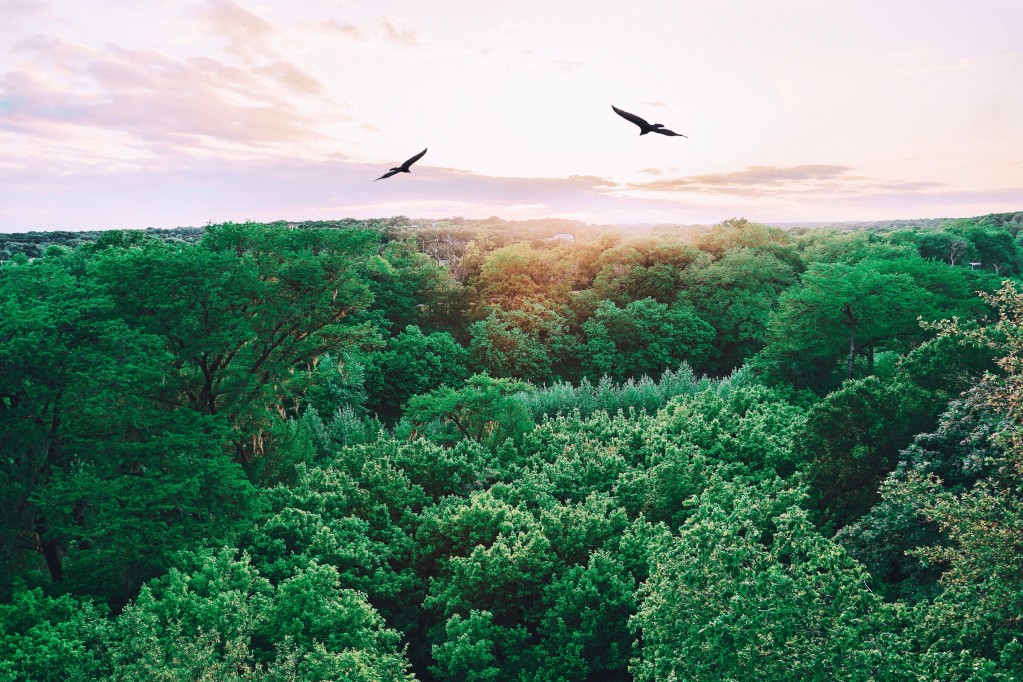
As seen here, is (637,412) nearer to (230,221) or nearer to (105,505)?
(230,221)

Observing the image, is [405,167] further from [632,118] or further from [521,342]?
[521,342]

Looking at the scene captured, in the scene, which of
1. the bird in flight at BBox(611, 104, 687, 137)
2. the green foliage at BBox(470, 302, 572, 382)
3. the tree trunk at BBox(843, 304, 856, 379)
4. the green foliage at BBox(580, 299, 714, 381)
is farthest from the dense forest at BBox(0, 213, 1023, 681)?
the green foliage at BBox(580, 299, 714, 381)

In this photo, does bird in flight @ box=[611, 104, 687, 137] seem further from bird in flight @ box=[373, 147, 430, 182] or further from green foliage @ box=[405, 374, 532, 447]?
green foliage @ box=[405, 374, 532, 447]

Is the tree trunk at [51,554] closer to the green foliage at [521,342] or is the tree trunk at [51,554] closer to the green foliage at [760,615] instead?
the green foliage at [760,615]

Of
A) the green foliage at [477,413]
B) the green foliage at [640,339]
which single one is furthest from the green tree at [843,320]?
the green foliage at [640,339]

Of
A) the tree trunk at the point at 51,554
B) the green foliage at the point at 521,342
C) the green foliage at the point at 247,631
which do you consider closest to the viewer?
the green foliage at the point at 247,631

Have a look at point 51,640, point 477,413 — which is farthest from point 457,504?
point 51,640

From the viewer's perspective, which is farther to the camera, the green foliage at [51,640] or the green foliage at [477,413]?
the green foliage at [477,413]

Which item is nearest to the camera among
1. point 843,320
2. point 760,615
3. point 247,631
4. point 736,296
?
point 760,615

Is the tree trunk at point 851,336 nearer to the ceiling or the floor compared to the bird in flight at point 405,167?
nearer to the floor

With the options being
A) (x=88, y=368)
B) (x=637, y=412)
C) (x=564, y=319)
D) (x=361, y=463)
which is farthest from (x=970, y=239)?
(x=88, y=368)
